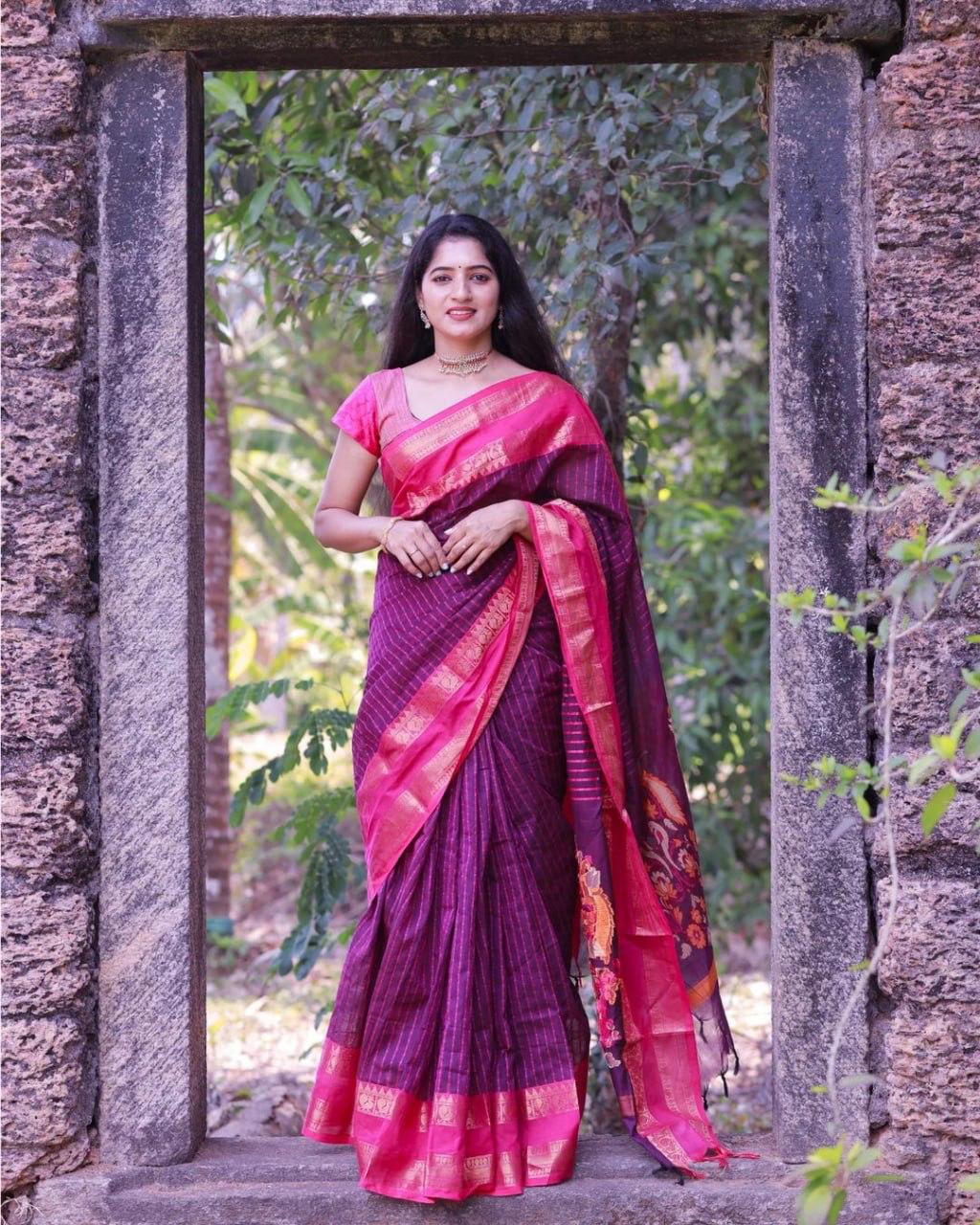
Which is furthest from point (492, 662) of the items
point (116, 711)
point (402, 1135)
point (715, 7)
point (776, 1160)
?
point (715, 7)

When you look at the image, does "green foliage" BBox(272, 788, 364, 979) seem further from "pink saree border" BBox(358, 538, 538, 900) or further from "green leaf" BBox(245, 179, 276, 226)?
"green leaf" BBox(245, 179, 276, 226)

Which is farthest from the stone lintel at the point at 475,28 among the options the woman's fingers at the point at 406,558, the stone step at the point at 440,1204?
the stone step at the point at 440,1204

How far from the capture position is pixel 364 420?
3088 mm

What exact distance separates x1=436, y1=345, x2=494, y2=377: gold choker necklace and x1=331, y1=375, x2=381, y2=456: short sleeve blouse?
18 cm

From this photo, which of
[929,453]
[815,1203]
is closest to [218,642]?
[929,453]

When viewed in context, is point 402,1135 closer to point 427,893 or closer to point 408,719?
point 427,893

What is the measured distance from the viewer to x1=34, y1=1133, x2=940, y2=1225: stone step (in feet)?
8.94

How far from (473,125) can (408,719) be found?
2.19m

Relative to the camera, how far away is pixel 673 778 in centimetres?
305

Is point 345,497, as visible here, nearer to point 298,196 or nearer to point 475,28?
point 475,28

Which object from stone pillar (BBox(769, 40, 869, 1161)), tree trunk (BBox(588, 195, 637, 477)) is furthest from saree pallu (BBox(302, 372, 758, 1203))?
tree trunk (BBox(588, 195, 637, 477))

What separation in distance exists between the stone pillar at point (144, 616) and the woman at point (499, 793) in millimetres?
368

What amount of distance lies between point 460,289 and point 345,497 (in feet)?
1.78

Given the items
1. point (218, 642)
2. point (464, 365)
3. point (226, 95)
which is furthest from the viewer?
point (218, 642)
